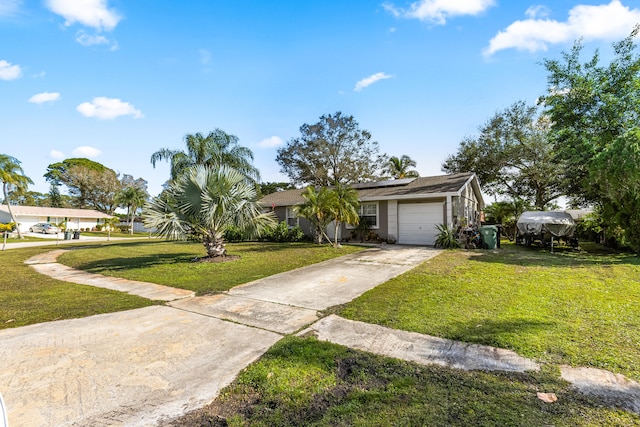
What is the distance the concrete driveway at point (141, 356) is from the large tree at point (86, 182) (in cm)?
5307

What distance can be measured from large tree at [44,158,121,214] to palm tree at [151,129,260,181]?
3578 centimetres

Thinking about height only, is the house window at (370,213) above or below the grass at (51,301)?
above

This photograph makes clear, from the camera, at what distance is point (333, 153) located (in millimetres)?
32344

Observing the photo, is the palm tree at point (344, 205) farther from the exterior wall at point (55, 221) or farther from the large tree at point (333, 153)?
the exterior wall at point (55, 221)

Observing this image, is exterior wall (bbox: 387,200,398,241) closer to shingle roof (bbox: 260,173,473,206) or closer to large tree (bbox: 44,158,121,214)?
shingle roof (bbox: 260,173,473,206)

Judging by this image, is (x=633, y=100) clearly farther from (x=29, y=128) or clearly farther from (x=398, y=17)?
(x=29, y=128)

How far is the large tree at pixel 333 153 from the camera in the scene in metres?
32.3

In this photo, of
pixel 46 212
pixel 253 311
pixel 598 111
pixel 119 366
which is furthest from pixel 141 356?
pixel 46 212

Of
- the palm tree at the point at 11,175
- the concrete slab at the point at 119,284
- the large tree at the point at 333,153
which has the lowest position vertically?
the concrete slab at the point at 119,284

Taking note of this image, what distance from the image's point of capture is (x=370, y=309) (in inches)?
185

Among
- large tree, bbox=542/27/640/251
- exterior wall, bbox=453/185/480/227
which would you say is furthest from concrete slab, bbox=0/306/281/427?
large tree, bbox=542/27/640/251

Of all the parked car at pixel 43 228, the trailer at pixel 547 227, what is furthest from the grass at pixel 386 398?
the parked car at pixel 43 228

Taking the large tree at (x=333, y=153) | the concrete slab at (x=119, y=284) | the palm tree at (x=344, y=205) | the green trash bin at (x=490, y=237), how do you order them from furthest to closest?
the large tree at (x=333, y=153)
the palm tree at (x=344, y=205)
the green trash bin at (x=490, y=237)
the concrete slab at (x=119, y=284)

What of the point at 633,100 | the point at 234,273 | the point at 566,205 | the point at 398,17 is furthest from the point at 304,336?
the point at 566,205
